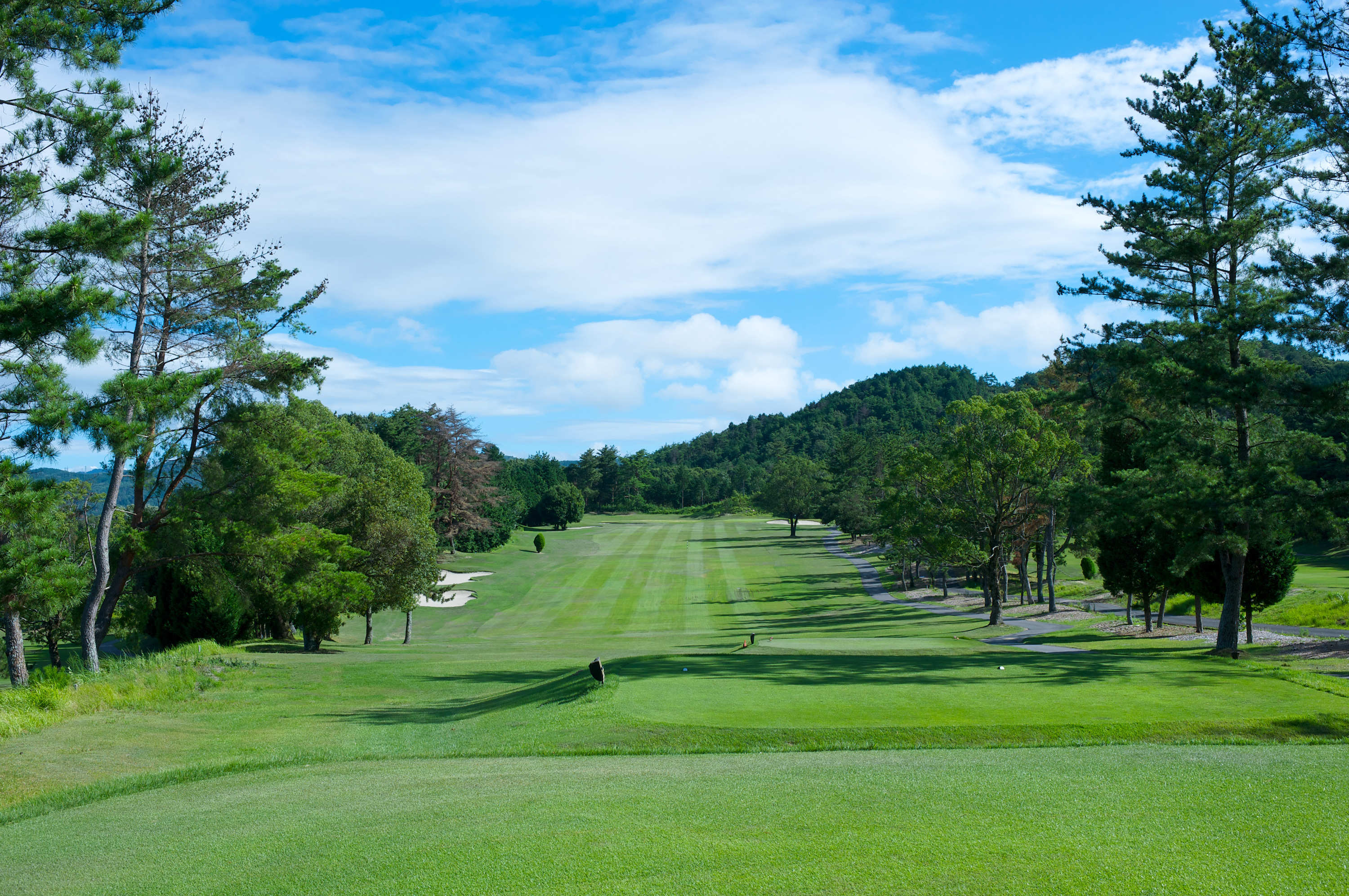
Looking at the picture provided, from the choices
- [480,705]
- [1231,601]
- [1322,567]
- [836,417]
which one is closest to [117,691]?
[480,705]

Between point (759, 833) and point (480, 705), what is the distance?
1280 cm

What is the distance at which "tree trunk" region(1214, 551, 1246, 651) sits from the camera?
21.5 meters

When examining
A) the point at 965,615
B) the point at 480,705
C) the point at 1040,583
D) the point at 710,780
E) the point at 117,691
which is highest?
the point at 710,780

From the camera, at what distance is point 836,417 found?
565 feet

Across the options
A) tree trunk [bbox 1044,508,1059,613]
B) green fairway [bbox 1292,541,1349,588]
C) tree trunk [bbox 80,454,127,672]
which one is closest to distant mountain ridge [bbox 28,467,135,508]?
tree trunk [bbox 80,454,127,672]

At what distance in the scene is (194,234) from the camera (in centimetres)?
2250

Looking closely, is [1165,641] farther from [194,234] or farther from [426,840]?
[194,234]

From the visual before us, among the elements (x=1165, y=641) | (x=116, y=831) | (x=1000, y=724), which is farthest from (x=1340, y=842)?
(x=1165, y=641)

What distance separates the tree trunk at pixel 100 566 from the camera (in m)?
20.6

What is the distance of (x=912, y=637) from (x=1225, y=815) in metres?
23.9

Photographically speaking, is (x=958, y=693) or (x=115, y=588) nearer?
(x=958, y=693)

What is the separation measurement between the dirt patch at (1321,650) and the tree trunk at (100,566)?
29487mm

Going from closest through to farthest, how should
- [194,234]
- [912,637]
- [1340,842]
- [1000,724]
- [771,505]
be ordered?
[1340,842], [1000,724], [194,234], [912,637], [771,505]

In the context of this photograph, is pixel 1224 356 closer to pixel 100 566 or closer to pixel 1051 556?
pixel 1051 556
